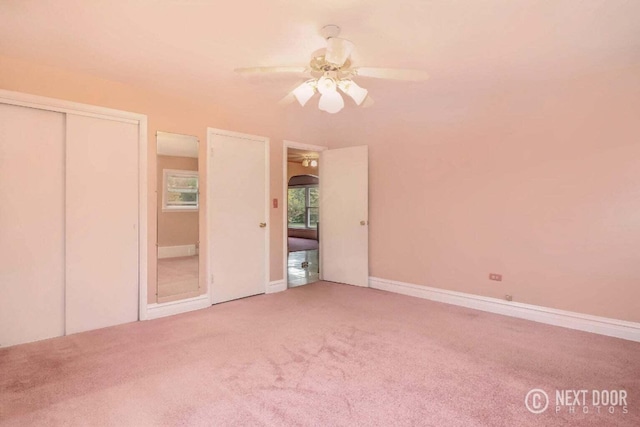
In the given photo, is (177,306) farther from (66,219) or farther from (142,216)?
(66,219)

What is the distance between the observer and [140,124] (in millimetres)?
3379

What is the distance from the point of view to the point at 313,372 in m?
2.29

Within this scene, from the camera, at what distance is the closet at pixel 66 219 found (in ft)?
9.04

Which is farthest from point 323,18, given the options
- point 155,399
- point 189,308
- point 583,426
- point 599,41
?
point 189,308

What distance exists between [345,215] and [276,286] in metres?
1.46

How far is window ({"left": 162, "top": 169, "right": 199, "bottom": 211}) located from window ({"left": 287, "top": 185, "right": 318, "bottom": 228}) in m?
6.77

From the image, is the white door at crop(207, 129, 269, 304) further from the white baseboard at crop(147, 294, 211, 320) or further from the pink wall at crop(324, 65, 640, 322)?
the pink wall at crop(324, 65, 640, 322)

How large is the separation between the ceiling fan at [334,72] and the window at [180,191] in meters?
1.68

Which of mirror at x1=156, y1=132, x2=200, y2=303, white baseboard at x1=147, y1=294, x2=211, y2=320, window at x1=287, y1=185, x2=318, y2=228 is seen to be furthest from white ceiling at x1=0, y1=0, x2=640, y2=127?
window at x1=287, y1=185, x2=318, y2=228

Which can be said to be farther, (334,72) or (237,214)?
(237,214)

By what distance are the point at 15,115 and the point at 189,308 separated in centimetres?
238

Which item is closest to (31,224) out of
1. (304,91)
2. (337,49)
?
(304,91)

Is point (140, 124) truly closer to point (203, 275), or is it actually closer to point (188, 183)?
point (188, 183)

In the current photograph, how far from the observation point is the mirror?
3.53 metres
